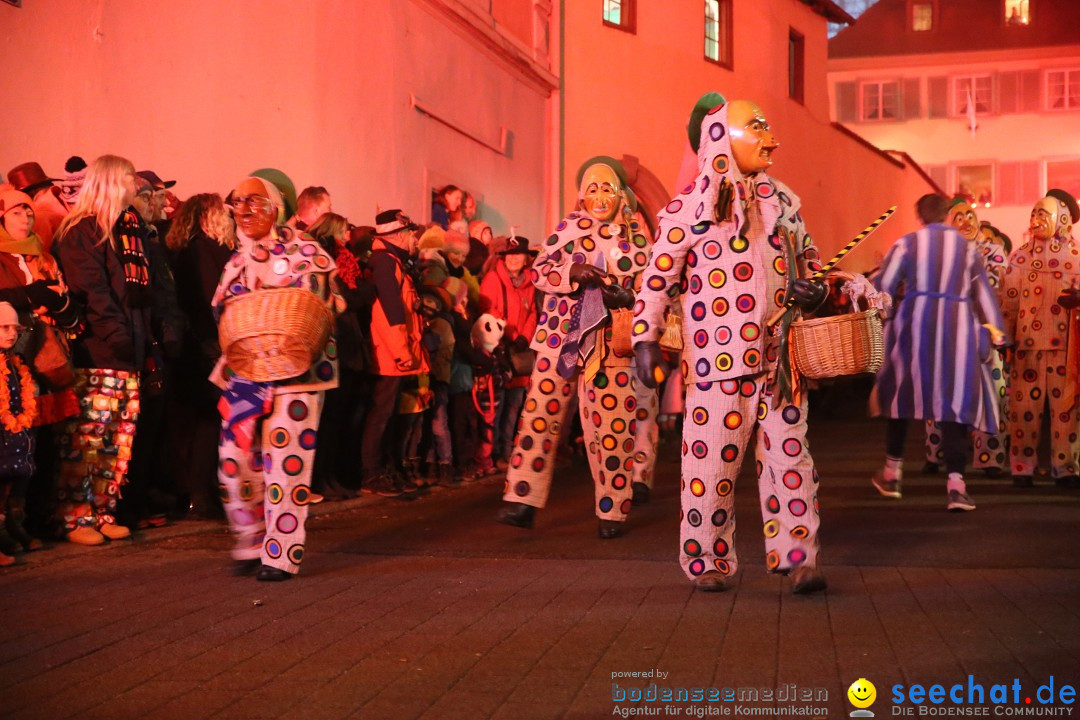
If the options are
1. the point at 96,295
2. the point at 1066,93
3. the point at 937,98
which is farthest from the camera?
the point at 937,98

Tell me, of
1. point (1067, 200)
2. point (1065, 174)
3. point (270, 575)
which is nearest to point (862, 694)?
point (270, 575)

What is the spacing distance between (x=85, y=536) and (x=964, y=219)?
24.0 feet

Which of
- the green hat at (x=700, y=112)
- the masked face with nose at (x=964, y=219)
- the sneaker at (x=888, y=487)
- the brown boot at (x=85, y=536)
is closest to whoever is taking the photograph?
the green hat at (x=700, y=112)

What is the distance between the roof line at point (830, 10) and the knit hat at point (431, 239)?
21.0m

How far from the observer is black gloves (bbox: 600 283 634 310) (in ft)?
29.3

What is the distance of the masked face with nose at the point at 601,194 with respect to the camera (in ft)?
31.1

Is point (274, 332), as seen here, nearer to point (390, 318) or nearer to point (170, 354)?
point (170, 354)

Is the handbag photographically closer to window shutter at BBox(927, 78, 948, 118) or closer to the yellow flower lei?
the yellow flower lei

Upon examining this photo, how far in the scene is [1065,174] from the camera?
1930 inches

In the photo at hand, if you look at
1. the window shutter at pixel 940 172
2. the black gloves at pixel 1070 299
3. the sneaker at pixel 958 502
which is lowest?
the sneaker at pixel 958 502

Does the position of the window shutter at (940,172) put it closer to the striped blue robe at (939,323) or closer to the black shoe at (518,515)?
the striped blue robe at (939,323)

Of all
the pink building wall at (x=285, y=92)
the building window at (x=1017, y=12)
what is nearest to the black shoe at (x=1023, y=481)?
the pink building wall at (x=285, y=92)

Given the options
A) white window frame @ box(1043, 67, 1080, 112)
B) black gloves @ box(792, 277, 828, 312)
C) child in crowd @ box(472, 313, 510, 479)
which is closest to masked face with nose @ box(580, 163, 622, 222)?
black gloves @ box(792, 277, 828, 312)

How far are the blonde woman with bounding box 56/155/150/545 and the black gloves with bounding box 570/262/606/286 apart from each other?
2479mm
